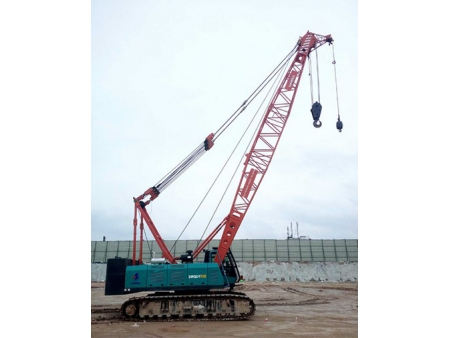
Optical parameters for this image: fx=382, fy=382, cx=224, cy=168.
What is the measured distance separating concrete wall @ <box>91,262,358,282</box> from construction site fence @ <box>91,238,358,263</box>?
4.13 ft

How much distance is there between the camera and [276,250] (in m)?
35.7

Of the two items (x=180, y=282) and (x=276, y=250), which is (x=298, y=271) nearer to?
(x=276, y=250)

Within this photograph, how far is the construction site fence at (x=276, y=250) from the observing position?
113ft

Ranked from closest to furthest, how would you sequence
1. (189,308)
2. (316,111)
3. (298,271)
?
(189,308) → (316,111) → (298,271)

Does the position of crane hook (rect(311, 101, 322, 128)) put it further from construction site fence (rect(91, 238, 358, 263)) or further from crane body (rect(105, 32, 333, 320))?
construction site fence (rect(91, 238, 358, 263))

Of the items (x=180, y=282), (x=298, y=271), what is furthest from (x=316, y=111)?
(x=298, y=271)

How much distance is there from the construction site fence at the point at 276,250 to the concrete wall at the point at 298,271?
1.26 meters

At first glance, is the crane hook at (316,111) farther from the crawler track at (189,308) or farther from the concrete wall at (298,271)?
the concrete wall at (298,271)

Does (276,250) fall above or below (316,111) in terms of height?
below

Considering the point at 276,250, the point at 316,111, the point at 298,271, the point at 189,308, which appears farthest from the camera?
the point at 276,250

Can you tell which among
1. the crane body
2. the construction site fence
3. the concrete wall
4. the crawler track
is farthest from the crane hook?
the construction site fence

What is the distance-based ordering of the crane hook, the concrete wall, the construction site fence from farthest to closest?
1. the construction site fence
2. the concrete wall
3. the crane hook

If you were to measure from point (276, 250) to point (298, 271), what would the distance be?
326 centimetres

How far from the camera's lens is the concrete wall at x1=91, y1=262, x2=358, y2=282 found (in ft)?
107
